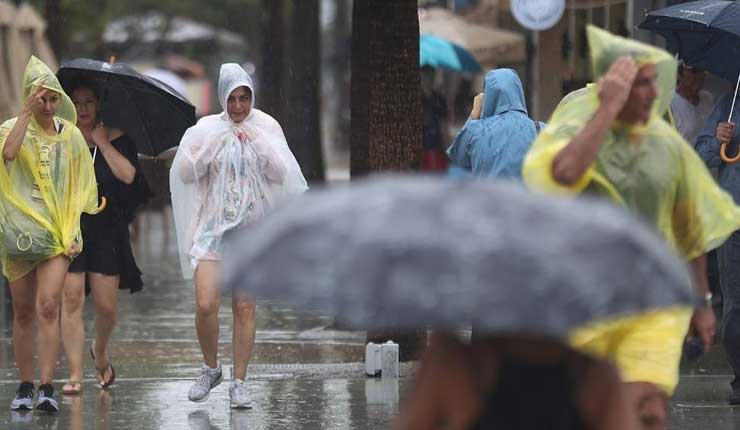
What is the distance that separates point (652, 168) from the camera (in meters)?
6.04

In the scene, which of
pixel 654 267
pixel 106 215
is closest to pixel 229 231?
pixel 106 215

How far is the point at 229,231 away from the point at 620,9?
1368 cm

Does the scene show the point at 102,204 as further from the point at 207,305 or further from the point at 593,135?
the point at 593,135

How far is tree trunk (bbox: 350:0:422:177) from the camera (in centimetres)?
1093

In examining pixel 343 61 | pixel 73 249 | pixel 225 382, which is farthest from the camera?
pixel 343 61

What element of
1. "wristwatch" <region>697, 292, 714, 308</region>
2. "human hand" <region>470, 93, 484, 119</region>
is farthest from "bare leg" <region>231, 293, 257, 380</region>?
"wristwatch" <region>697, 292, 714, 308</region>

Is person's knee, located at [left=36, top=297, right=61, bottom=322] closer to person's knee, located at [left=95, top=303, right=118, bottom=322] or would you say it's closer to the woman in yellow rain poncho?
the woman in yellow rain poncho

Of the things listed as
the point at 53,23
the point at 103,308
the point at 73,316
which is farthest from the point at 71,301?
the point at 53,23

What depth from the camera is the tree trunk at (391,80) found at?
10930 millimetres

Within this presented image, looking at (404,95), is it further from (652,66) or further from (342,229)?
(342,229)

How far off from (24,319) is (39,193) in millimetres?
678

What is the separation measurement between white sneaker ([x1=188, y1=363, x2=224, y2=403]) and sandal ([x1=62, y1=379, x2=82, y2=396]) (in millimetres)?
810

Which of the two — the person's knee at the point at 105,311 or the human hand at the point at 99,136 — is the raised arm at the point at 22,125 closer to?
the human hand at the point at 99,136

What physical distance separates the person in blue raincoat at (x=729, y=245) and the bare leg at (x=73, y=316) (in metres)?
3.52
